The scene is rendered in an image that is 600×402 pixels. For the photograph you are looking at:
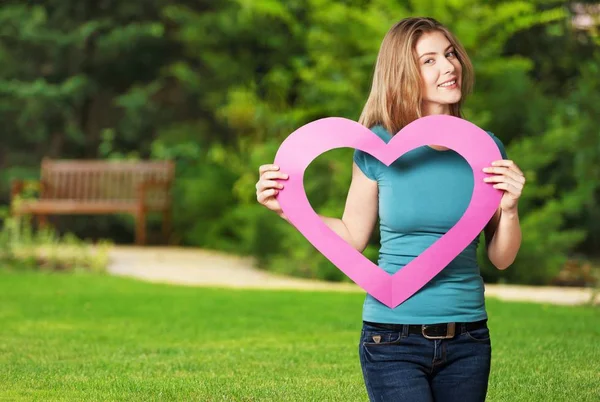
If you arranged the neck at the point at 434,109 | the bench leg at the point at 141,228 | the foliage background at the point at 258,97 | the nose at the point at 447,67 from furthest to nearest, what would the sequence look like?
the bench leg at the point at 141,228 → the foliage background at the point at 258,97 → the neck at the point at 434,109 → the nose at the point at 447,67

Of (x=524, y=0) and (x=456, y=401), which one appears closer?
(x=456, y=401)

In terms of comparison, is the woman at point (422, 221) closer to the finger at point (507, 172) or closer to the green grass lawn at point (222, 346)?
the finger at point (507, 172)

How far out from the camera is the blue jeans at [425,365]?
2.79 meters

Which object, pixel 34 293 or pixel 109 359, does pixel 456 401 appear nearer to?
pixel 109 359

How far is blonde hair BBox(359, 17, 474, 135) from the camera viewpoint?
2963 millimetres

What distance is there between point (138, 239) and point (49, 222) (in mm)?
1867

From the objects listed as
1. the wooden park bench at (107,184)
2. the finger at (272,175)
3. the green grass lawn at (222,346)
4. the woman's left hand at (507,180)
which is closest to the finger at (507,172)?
the woman's left hand at (507,180)

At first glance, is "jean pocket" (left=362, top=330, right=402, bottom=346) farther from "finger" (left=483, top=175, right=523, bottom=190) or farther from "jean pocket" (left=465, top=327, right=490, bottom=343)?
"finger" (left=483, top=175, right=523, bottom=190)

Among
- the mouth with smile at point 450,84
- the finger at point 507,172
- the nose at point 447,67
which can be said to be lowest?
the finger at point 507,172

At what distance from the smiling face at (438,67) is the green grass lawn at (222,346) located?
1806 millimetres

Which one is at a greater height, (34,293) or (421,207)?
(421,207)

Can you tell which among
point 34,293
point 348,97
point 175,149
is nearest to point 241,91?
point 175,149

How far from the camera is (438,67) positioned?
297cm

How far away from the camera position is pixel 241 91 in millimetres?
13438
